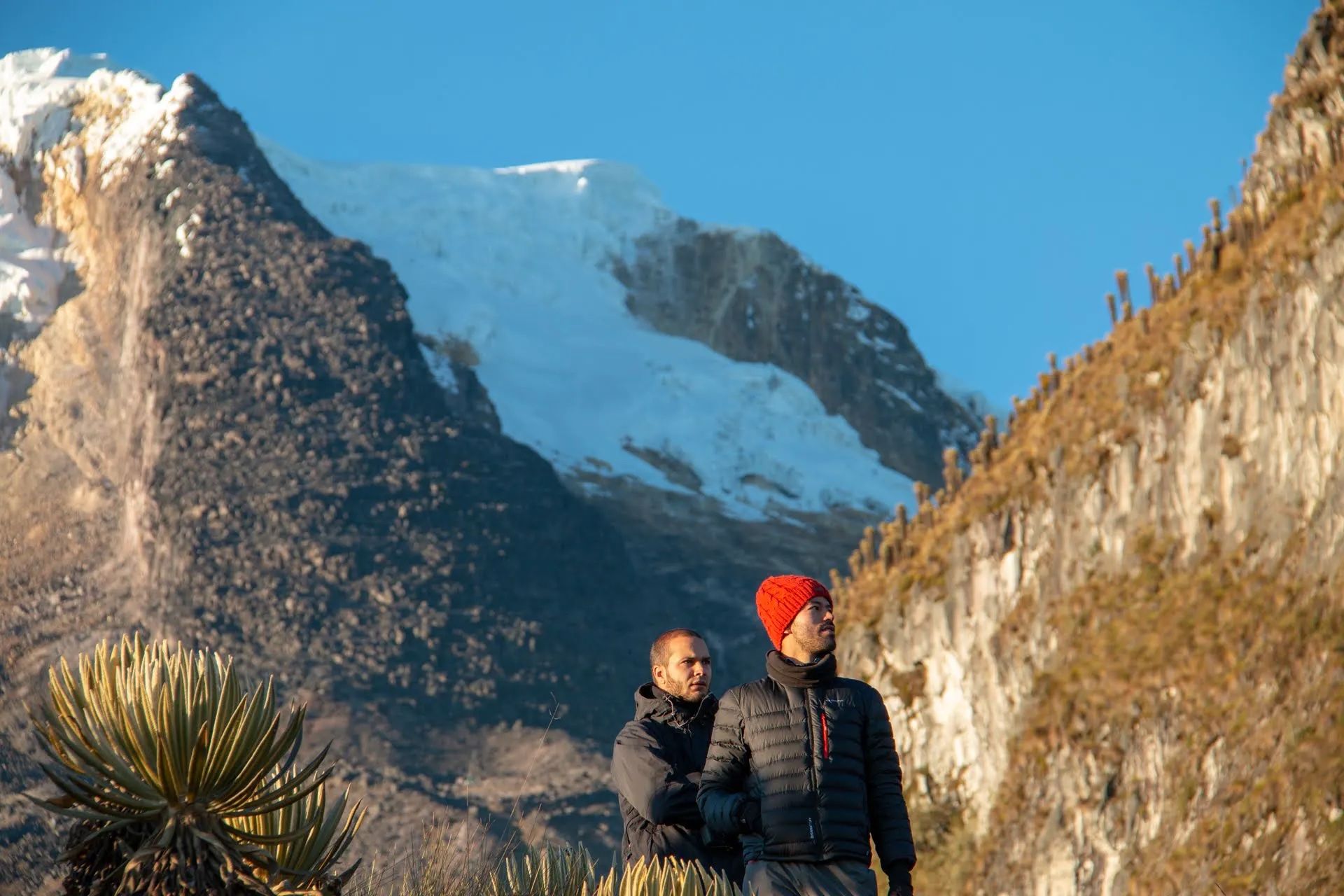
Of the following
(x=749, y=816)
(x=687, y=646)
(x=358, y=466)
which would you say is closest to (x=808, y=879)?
(x=749, y=816)

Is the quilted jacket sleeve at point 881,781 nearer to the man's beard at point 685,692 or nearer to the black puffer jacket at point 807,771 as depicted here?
the black puffer jacket at point 807,771

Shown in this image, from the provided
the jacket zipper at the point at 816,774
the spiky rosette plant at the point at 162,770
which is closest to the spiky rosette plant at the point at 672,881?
the jacket zipper at the point at 816,774

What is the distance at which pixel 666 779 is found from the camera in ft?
18.5

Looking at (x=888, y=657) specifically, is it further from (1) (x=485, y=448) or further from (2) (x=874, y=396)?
A: (2) (x=874, y=396)

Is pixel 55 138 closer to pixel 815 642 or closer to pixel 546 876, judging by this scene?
pixel 546 876

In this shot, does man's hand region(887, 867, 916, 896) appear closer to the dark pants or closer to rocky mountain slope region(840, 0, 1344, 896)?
the dark pants

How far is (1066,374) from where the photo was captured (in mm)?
20734

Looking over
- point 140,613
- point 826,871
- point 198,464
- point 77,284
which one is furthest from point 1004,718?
point 77,284

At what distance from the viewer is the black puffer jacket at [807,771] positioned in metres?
5.22

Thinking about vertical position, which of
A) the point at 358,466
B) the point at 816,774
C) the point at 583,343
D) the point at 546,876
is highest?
the point at 583,343

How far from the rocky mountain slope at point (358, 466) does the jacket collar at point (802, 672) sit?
46.3 metres

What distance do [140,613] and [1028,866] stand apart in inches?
2268

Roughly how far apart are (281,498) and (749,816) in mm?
72547

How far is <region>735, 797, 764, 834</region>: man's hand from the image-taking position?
521 cm
